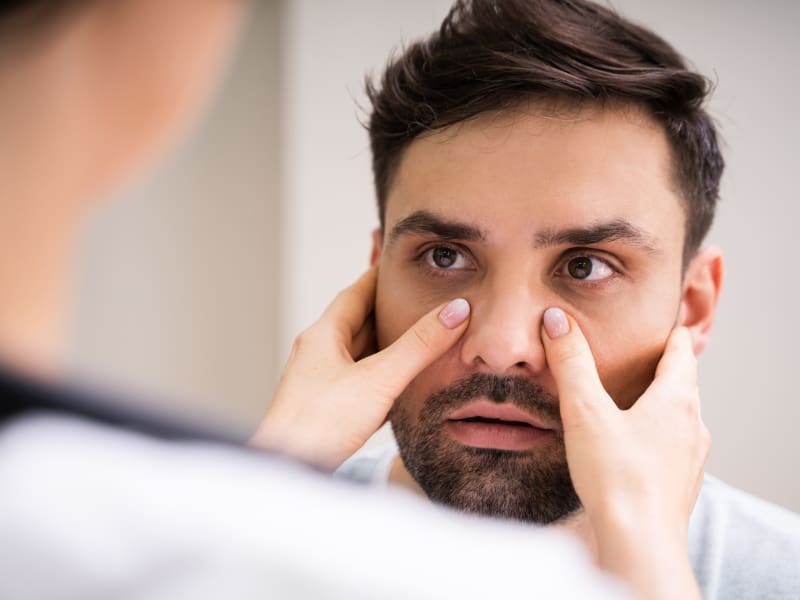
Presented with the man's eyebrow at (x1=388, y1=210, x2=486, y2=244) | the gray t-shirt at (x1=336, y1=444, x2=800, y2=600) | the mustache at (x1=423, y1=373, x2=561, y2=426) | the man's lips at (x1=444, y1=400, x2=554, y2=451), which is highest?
the man's eyebrow at (x1=388, y1=210, x2=486, y2=244)

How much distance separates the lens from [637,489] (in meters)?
0.91

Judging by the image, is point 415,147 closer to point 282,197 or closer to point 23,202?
point 23,202

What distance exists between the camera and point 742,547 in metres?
1.34

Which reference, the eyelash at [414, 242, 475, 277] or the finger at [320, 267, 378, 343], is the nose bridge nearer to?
the eyelash at [414, 242, 475, 277]

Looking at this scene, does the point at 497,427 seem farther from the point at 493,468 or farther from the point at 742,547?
the point at 742,547

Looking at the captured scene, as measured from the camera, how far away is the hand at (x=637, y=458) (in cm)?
83

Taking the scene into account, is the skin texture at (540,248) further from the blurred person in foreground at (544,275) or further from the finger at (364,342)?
the finger at (364,342)

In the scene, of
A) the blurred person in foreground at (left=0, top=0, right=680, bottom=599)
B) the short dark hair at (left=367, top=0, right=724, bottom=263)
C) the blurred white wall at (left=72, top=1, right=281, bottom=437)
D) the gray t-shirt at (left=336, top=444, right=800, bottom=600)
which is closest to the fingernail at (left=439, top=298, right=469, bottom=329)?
the short dark hair at (left=367, top=0, right=724, bottom=263)

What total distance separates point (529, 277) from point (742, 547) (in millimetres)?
662

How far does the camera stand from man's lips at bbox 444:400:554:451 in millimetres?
1169

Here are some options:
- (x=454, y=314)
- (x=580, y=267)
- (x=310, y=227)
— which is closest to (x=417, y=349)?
(x=454, y=314)

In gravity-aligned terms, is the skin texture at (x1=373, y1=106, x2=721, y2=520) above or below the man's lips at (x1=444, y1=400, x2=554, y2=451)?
above

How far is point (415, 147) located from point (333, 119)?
3.13 ft

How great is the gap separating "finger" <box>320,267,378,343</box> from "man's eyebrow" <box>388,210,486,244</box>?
0.12 m
